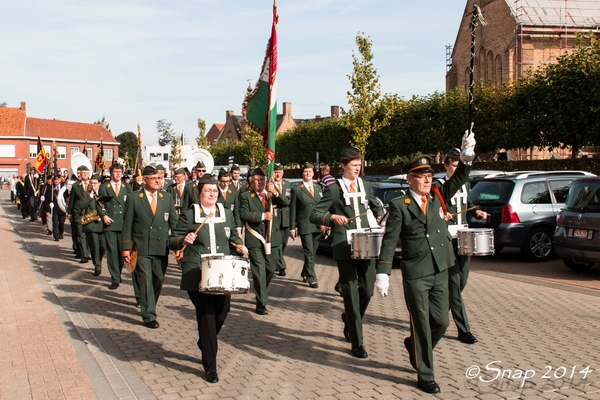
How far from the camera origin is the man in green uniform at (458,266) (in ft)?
23.1

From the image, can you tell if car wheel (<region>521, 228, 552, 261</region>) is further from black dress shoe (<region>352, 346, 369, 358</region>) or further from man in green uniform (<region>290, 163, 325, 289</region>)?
black dress shoe (<region>352, 346, 369, 358</region>)

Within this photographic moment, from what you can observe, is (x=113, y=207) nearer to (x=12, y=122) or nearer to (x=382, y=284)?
(x=382, y=284)

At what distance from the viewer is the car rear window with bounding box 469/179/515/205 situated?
535 inches

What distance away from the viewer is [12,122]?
8606 cm

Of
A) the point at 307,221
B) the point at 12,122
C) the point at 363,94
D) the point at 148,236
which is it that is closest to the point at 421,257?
the point at 148,236

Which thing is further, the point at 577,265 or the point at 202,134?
the point at 202,134

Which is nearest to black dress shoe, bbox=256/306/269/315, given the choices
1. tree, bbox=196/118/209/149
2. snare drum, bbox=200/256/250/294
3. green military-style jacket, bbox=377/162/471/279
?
snare drum, bbox=200/256/250/294

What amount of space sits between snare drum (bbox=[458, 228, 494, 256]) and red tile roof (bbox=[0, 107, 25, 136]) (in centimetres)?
8697

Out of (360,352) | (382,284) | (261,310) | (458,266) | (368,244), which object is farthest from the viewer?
(261,310)

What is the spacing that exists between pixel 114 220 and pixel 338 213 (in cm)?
587

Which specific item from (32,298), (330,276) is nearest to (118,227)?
(32,298)

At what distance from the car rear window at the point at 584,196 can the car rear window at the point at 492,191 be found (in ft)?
6.17

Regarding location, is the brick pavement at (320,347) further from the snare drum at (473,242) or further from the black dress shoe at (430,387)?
the snare drum at (473,242)

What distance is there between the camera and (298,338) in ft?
24.1
